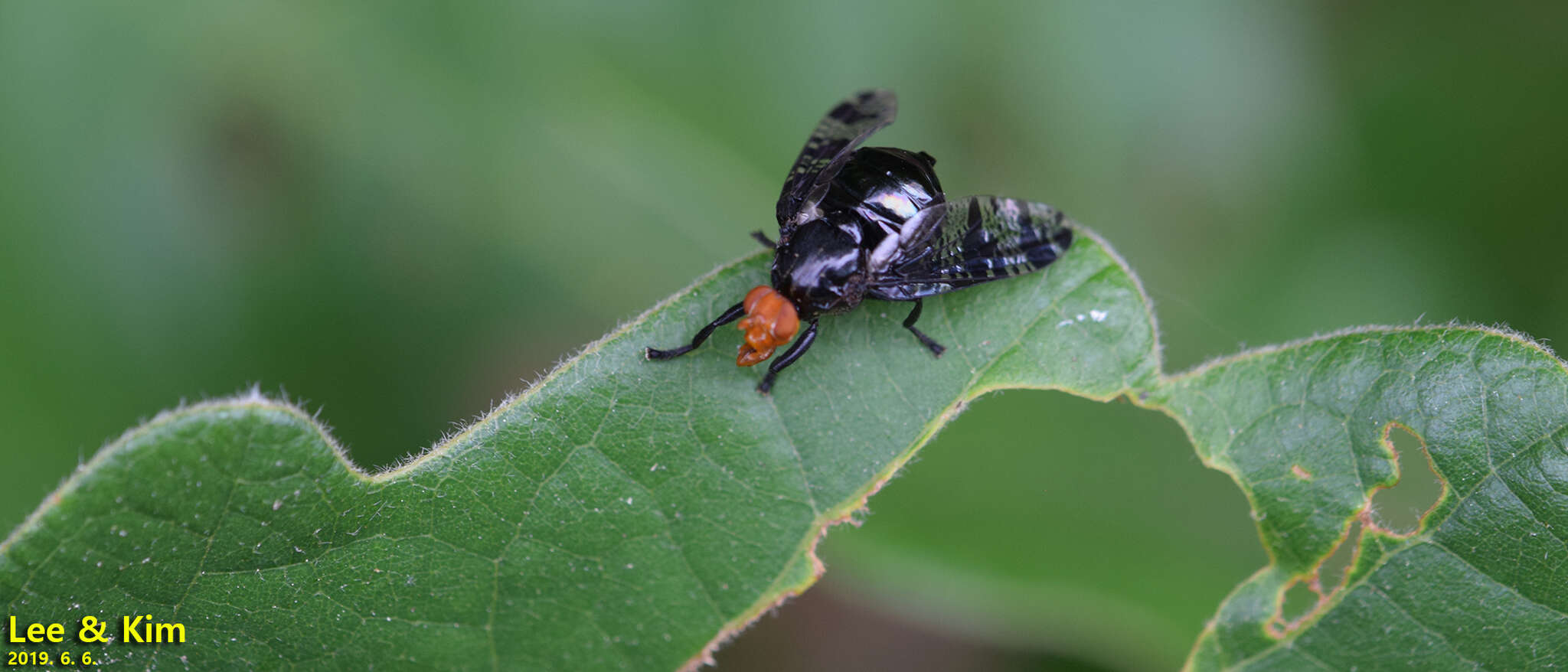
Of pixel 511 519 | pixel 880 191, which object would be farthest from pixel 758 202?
pixel 511 519

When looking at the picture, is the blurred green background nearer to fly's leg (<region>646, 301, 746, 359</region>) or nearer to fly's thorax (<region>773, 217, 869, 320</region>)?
fly's thorax (<region>773, 217, 869, 320</region>)

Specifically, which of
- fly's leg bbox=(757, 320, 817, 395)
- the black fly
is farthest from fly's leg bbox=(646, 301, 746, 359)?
fly's leg bbox=(757, 320, 817, 395)

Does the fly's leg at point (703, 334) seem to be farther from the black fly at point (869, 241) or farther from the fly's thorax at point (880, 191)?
the fly's thorax at point (880, 191)

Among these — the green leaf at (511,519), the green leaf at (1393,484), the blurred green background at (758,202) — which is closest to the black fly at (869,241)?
the green leaf at (511,519)

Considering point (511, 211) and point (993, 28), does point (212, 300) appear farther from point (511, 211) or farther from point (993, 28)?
point (993, 28)

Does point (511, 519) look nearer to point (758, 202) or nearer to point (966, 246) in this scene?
point (966, 246)
